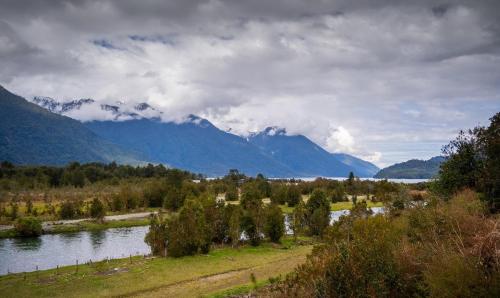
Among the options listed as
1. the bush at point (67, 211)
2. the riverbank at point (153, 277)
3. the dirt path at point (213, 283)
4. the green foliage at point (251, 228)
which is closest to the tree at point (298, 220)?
the green foliage at point (251, 228)

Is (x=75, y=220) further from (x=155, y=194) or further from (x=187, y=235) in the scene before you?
(x=187, y=235)

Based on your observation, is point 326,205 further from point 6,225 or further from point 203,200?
point 6,225

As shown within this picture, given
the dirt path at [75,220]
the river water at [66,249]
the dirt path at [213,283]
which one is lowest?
the dirt path at [213,283]

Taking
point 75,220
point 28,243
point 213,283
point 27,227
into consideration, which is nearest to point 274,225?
point 213,283

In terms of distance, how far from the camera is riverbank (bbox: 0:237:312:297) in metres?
40.4

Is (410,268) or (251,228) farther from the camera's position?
(251,228)

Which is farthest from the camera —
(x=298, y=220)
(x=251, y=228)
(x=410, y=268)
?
(x=298, y=220)

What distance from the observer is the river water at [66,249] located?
61.6 m

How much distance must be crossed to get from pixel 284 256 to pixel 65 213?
237ft

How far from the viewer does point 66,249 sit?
7256cm

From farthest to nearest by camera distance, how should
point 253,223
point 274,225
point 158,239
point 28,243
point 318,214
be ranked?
point 318,214 → point 28,243 → point 274,225 → point 253,223 → point 158,239

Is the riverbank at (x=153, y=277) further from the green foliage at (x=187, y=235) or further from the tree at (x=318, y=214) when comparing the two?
the tree at (x=318, y=214)

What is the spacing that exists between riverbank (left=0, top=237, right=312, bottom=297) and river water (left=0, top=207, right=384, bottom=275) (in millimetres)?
10011

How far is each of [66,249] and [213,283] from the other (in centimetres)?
4078
